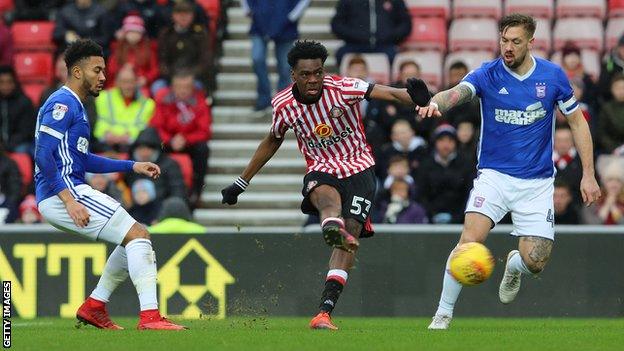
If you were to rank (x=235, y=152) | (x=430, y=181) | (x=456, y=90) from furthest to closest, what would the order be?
(x=235, y=152) → (x=430, y=181) → (x=456, y=90)

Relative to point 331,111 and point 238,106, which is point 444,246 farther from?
point 238,106

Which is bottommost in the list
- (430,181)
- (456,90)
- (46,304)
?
(46,304)

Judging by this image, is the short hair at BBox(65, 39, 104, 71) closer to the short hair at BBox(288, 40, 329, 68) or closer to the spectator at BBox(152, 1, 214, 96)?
the short hair at BBox(288, 40, 329, 68)

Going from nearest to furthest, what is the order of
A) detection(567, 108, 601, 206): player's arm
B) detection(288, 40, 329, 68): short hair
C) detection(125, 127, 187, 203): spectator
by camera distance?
detection(567, 108, 601, 206): player's arm < detection(288, 40, 329, 68): short hair < detection(125, 127, 187, 203): spectator

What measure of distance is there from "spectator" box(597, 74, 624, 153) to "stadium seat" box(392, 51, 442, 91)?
7.44 feet

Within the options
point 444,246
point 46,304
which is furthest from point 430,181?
point 46,304

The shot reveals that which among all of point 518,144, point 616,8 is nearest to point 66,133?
point 518,144

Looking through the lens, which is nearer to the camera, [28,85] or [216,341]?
[216,341]

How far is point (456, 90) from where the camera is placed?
38.7 ft

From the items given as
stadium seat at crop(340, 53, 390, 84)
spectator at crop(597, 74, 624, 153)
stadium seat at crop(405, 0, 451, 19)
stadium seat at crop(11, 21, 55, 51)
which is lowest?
spectator at crop(597, 74, 624, 153)

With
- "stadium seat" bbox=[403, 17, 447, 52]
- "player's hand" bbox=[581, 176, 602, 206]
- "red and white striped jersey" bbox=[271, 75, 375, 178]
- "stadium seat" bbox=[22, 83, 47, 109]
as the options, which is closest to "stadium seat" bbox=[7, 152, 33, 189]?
"stadium seat" bbox=[22, 83, 47, 109]

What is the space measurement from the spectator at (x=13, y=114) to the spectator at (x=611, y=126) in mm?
6773

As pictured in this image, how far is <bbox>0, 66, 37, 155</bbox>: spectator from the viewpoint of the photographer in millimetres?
18906

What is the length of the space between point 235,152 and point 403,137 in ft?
7.65
